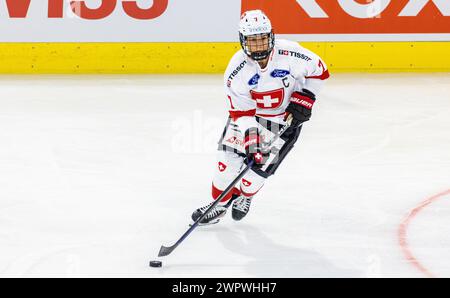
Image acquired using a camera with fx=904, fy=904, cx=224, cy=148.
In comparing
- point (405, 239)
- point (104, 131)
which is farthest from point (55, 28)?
point (405, 239)

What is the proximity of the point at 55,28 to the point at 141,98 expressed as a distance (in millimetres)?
1453

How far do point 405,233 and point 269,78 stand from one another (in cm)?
104

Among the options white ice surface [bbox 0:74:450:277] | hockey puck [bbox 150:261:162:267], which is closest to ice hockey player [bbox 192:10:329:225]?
white ice surface [bbox 0:74:450:277]

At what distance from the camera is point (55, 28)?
8.77 m

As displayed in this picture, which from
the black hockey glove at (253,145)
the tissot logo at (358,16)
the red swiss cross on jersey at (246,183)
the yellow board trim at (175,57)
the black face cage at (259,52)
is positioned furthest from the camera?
the yellow board trim at (175,57)

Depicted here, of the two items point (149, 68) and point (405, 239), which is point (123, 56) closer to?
point (149, 68)

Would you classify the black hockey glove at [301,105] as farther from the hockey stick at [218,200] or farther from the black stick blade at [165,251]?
the black stick blade at [165,251]

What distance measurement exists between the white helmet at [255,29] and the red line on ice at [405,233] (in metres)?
1.13

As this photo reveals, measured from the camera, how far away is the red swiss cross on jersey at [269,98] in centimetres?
459

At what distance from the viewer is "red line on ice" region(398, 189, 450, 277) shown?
13.4ft

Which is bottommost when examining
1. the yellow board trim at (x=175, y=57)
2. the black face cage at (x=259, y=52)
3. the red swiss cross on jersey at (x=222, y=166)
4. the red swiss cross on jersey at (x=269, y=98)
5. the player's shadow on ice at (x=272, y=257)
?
the yellow board trim at (x=175, y=57)

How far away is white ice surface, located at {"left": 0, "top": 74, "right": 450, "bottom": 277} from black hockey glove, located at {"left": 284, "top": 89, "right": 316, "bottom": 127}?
60 cm

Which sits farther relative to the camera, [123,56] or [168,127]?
[123,56]

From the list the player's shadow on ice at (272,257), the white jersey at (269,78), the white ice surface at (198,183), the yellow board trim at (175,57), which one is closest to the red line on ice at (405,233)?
the white ice surface at (198,183)
